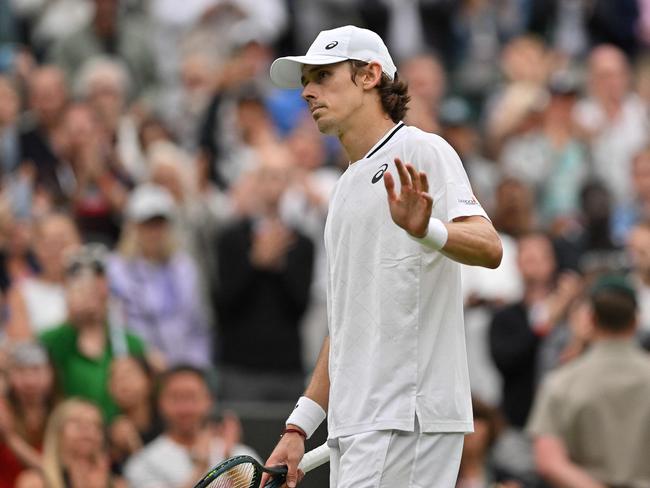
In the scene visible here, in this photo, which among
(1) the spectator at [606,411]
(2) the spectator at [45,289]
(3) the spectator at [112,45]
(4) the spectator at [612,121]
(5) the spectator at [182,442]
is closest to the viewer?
(1) the spectator at [606,411]

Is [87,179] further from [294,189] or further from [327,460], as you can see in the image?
[327,460]

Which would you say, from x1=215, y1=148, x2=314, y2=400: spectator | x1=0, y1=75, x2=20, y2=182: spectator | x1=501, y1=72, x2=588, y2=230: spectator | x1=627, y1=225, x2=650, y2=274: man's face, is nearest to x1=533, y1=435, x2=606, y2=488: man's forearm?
x1=627, y1=225, x2=650, y2=274: man's face

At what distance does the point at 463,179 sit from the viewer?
16.7 ft

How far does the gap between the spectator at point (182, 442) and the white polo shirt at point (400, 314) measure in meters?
3.33

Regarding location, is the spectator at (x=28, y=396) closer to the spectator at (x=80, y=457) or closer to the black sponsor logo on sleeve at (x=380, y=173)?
the spectator at (x=80, y=457)

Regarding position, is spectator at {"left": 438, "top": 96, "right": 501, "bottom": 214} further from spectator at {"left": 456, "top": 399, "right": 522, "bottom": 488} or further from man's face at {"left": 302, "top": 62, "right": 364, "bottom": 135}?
man's face at {"left": 302, "top": 62, "right": 364, "bottom": 135}

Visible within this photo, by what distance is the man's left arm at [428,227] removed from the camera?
4.73 metres

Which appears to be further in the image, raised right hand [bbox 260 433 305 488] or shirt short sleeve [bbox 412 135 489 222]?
raised right hand [bbox 260 433 305 488]

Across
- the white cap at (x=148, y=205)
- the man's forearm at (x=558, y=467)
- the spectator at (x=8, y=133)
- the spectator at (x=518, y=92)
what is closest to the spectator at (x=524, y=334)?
the man's forearm at (x=558, y=467)

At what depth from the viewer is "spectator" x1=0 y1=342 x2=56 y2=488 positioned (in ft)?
30.2

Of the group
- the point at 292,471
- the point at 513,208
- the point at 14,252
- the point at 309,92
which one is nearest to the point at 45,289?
the point at 14,252

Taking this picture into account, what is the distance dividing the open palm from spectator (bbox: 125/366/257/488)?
387 cm

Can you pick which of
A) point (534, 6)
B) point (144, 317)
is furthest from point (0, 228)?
point (534, 6)

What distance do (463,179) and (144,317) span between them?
5.73m
